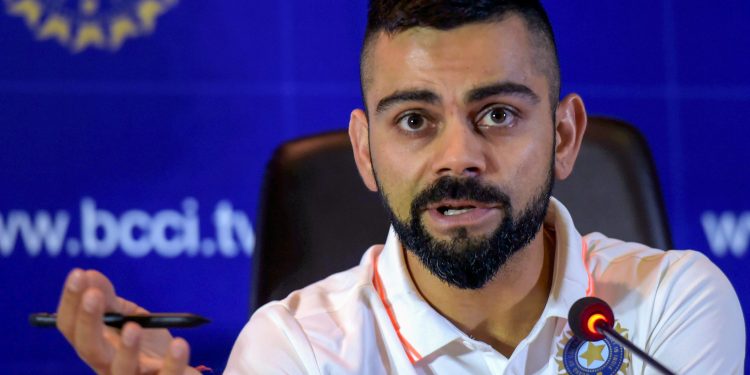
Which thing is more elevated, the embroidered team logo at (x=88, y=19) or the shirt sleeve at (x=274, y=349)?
the embroidered team logo at (x=88, y=19)

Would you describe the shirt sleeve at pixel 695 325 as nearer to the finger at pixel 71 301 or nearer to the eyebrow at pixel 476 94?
the eyebrow at pixel 476 94

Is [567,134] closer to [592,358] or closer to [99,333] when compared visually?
[592,358]

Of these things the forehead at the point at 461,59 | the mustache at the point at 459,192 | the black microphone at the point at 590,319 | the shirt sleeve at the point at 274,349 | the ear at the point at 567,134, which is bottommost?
the shirt sleeve at the point at 274,349

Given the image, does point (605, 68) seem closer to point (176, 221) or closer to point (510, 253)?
point (176, 221)

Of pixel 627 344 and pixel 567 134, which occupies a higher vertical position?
pixel 567 134

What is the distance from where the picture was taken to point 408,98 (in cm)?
149

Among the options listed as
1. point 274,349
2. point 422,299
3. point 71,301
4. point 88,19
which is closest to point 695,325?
point 422,299

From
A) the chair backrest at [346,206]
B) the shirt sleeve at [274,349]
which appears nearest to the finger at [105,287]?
the shirt sleeve at [274,349]

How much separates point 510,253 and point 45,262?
1.69m

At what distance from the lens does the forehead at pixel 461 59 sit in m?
1.47

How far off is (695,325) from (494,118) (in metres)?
0.43

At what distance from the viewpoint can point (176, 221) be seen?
2.82m

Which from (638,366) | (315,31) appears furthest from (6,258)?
(638,366)

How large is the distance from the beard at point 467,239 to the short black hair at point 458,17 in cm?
20
